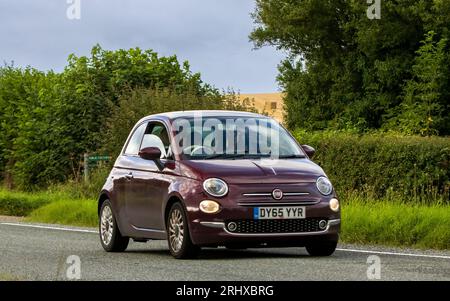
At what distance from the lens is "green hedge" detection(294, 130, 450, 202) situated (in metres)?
26.8

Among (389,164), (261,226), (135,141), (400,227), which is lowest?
(400,227)

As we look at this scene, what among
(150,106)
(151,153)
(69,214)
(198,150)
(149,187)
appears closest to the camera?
(198,150)

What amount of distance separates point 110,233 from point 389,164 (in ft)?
38.9

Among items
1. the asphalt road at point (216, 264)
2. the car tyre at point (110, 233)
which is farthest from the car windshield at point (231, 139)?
the car tyre at point (110, 233)

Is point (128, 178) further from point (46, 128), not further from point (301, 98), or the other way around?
point (301, 98)

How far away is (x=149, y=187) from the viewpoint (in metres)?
15.1

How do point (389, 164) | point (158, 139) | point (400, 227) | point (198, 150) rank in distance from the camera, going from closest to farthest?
point (198, 150)
point (158, 139)
point (400, 227)
point (389, 164)

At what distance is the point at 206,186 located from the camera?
45.5 feet

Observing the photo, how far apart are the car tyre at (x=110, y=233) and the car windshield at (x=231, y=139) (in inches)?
70.1

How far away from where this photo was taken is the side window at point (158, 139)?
600 inches

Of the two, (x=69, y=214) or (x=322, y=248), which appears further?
(x=69, y=214)

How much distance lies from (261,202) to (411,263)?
1.79m

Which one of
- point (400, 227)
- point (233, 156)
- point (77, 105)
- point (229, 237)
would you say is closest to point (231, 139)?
point (233, 156)

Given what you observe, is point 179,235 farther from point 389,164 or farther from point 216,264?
point 389,164
